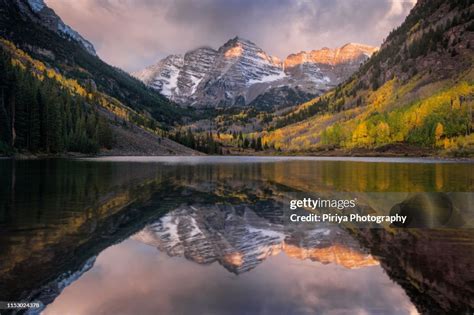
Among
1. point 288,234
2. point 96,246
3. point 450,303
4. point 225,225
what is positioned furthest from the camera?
point 225,225

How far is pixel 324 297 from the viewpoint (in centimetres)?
984

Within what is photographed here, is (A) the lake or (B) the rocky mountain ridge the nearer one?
(A) the lake

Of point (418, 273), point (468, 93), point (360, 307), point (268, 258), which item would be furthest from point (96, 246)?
point (468, 93)

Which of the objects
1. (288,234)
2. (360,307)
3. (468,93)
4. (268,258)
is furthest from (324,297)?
(468,93)

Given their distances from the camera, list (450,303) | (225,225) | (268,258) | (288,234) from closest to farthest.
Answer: (450,303) < (268,258) < (288,234) < (225,225)

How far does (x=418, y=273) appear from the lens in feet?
37.4

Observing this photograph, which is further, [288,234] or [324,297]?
[288,234]

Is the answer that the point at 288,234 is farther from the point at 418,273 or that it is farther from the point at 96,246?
the point at 96,246

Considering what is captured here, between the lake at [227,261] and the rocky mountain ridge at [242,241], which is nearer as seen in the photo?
the lake at [227,261]

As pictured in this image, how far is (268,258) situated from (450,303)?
5.80 meters


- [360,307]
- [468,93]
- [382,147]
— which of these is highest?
[468,93]

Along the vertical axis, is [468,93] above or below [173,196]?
above

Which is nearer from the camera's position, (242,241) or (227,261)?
(227,261)

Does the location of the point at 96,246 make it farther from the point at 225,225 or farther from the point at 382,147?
the point at 382,147
